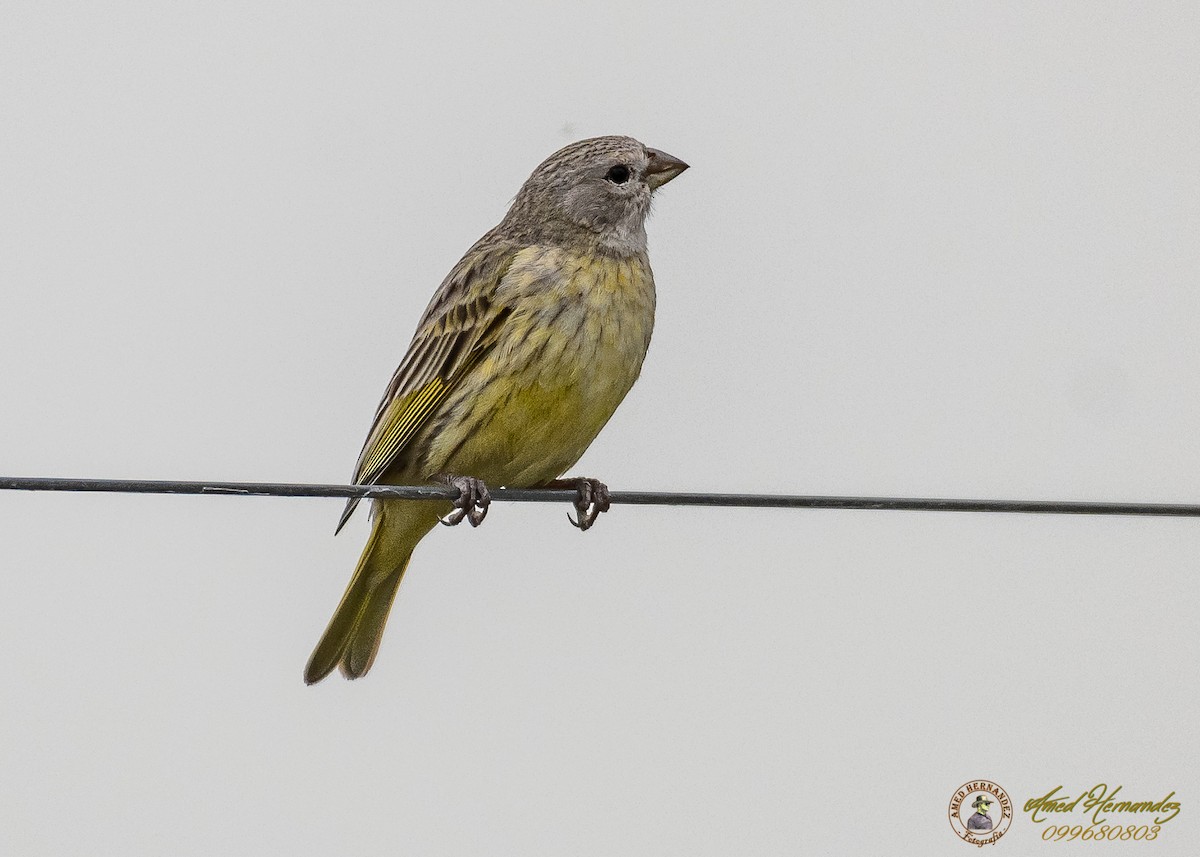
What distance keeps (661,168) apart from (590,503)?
202 centimetres

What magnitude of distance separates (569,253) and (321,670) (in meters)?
2.42

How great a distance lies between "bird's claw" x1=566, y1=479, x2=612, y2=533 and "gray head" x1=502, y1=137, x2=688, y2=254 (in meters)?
1.20

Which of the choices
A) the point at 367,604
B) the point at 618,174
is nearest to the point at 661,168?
the point at 618,174

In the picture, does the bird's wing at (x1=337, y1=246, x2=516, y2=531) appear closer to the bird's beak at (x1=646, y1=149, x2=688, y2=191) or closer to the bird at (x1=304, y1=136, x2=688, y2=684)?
the bird at (x1=304, y1=136, x2=688, y2=684)

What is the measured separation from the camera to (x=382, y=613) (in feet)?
25.0

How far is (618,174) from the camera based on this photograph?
7828 mm

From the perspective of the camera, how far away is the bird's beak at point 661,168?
26.0ft

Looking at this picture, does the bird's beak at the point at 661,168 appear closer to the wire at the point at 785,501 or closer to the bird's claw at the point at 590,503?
the bird's claw at the point at 590,503

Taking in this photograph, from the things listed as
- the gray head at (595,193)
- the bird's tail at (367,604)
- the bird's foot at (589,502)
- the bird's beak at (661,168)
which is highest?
the bird's beak at (661,168)

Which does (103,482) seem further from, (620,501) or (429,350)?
(429,350)

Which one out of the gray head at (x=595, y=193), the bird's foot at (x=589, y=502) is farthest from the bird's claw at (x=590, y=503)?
the gray head at (x=595, y=193)

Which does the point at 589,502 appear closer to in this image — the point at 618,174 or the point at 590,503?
the point at 590,503

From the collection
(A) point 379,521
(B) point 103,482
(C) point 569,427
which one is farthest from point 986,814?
(B) point 103,482

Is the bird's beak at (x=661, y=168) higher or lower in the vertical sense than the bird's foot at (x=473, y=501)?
higher
